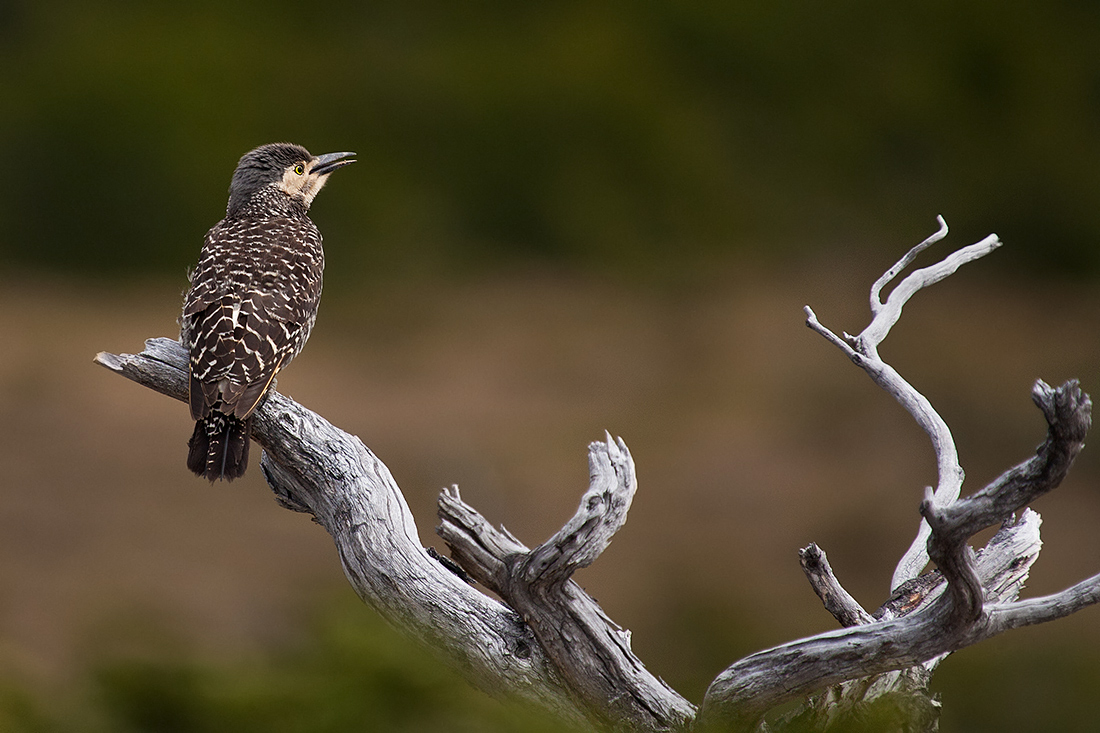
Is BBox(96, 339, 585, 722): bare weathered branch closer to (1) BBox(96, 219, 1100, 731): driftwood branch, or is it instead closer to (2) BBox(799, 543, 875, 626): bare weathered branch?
(1) BBox(96, 219, 1100, 731): driftwood branch

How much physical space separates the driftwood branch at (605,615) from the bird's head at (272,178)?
6.35ft

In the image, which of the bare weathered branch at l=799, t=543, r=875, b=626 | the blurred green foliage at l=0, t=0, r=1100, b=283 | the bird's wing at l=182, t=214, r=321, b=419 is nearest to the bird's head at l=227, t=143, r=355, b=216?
the bird's wing at l=182, t=214, r=321, b=419

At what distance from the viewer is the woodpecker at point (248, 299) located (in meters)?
3.78

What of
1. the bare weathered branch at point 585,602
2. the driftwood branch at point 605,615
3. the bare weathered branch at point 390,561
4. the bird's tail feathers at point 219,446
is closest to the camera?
the driftwood branch at point 605,615

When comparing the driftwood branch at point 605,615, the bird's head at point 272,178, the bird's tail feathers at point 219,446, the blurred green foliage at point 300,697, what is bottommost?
the blurred green foliage at point 300,697

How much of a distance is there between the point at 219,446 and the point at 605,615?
155 centimetres

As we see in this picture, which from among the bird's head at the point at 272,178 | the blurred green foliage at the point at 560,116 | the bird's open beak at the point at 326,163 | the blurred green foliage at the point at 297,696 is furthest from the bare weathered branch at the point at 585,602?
the blurred green foliage at the point at 560,116

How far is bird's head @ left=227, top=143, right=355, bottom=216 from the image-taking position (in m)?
5.19

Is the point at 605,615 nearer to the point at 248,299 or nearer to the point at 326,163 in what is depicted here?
the point at 248,299

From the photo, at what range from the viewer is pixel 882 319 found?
11.1ft

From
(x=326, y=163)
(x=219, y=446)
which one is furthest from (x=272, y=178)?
(x=219, y=446)

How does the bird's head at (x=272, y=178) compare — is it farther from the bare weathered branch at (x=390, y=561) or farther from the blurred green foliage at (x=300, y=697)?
the blurred green foliage at (x=300, y=697)

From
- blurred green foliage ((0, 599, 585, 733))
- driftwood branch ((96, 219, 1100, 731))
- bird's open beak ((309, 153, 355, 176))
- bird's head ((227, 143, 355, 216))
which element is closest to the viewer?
blurred green foliage ((0, 599, 585, 733))

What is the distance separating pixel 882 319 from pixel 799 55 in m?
15.6
